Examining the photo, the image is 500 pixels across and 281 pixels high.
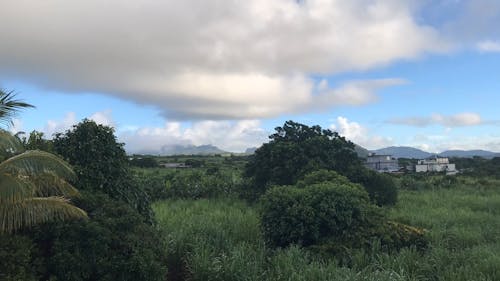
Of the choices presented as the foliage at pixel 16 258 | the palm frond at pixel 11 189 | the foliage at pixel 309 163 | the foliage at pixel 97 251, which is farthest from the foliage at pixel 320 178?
the palm frond at pixel 11 189

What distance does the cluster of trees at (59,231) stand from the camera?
765cm

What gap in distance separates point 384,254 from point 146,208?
5.50 meters

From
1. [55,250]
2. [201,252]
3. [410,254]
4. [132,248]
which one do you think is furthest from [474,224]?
[55,250]

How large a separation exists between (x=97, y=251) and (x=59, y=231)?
733 millimetres

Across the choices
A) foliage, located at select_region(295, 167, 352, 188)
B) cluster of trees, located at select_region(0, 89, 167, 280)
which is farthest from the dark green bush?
cluster of trees, located at select_region(0, 89, 167, 280)

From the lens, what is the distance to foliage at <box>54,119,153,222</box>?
1070 cm

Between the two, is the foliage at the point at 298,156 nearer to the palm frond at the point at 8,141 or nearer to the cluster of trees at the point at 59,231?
the cluster of trees at the point at 59,231

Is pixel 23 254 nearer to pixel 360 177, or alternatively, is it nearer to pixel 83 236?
pixel 83 236

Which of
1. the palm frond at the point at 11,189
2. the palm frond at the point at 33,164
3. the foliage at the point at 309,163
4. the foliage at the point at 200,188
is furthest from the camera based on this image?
the foliage at the point at 200,188

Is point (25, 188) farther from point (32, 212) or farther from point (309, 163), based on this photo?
point (309, 163)

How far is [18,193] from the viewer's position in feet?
24.7

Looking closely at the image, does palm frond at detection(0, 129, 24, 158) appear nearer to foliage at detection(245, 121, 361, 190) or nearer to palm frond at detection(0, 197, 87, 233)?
palm frond at detection(0, 197, 87, 233)

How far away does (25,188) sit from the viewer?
7695mm

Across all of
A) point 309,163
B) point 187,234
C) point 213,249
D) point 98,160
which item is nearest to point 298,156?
point 309,163
